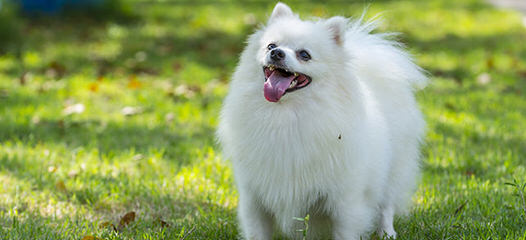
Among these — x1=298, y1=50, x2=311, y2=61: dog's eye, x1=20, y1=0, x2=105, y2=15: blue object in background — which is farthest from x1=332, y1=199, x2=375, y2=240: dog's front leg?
x1=20, y1=0, x2=105, y2=15: blue object in background

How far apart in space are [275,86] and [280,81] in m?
0.04

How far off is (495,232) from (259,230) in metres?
1.22

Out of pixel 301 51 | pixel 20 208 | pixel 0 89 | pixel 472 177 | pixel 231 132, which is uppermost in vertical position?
pixel 301 51

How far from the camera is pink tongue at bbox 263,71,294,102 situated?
111 inches

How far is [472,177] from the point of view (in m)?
4.22

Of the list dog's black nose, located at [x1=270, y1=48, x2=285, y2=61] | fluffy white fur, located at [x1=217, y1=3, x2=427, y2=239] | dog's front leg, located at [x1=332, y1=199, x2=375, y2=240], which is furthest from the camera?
dog's front leg, located at [x1=332, y1=199, x2=375, y2=240]

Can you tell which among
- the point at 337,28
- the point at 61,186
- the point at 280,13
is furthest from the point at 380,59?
the point at 61,186

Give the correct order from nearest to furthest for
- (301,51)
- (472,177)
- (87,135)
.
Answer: (301,51) < (472,177) < (87,135)

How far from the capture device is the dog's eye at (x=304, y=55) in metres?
2.97

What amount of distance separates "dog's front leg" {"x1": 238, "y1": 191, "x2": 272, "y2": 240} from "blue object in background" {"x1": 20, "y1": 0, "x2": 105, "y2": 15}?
26.8 feet

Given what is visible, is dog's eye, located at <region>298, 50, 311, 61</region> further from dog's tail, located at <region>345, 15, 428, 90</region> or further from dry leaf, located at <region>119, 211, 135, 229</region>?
dry leaf, located at <region>119, 211, 135, 229</region>

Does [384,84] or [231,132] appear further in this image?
[384,84]

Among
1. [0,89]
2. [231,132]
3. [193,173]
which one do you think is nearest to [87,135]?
[193,173]

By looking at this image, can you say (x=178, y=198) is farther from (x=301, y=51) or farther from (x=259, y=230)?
(x=301, y=51)
